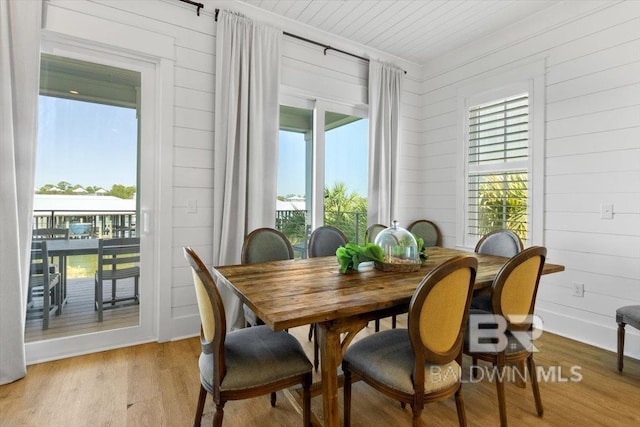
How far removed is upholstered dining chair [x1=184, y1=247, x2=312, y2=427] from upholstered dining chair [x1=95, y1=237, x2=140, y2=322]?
166 centimetres

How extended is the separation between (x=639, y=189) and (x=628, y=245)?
455mm

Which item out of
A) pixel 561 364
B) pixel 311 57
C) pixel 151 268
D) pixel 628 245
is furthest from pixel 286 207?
pixel 628 245

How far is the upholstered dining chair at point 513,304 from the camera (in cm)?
167

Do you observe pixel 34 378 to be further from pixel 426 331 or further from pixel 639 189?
pixel 639 189

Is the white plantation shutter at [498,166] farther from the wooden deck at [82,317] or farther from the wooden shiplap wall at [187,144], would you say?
the wooden deck at [82,317]

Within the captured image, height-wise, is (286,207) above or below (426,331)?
above

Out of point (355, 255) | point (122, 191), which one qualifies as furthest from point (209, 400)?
point (122, 191)

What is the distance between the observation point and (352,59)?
12.8 ft

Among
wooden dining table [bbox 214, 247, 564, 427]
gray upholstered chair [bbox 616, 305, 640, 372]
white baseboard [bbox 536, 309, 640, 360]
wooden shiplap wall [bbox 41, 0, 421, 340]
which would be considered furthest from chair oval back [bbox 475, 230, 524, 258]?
wooden shiplap wall [bbox 41, 0, 421, 340]

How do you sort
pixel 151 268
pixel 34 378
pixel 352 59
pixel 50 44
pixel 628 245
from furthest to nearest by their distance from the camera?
pixel 352 59 → pixel 151 268 → pixel 628 245 → pixel 50 44 → pixel 34 378

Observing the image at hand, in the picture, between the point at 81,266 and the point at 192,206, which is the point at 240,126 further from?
the point at 81,266

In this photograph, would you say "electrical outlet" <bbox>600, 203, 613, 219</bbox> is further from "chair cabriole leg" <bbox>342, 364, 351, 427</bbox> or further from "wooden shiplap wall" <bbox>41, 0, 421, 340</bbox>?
"wooden shiplap wall" <bbox>41, 0, 421, 340</bbox>

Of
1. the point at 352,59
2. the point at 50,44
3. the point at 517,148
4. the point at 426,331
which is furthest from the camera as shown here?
the point at 352,59

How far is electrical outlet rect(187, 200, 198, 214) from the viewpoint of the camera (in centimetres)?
298
